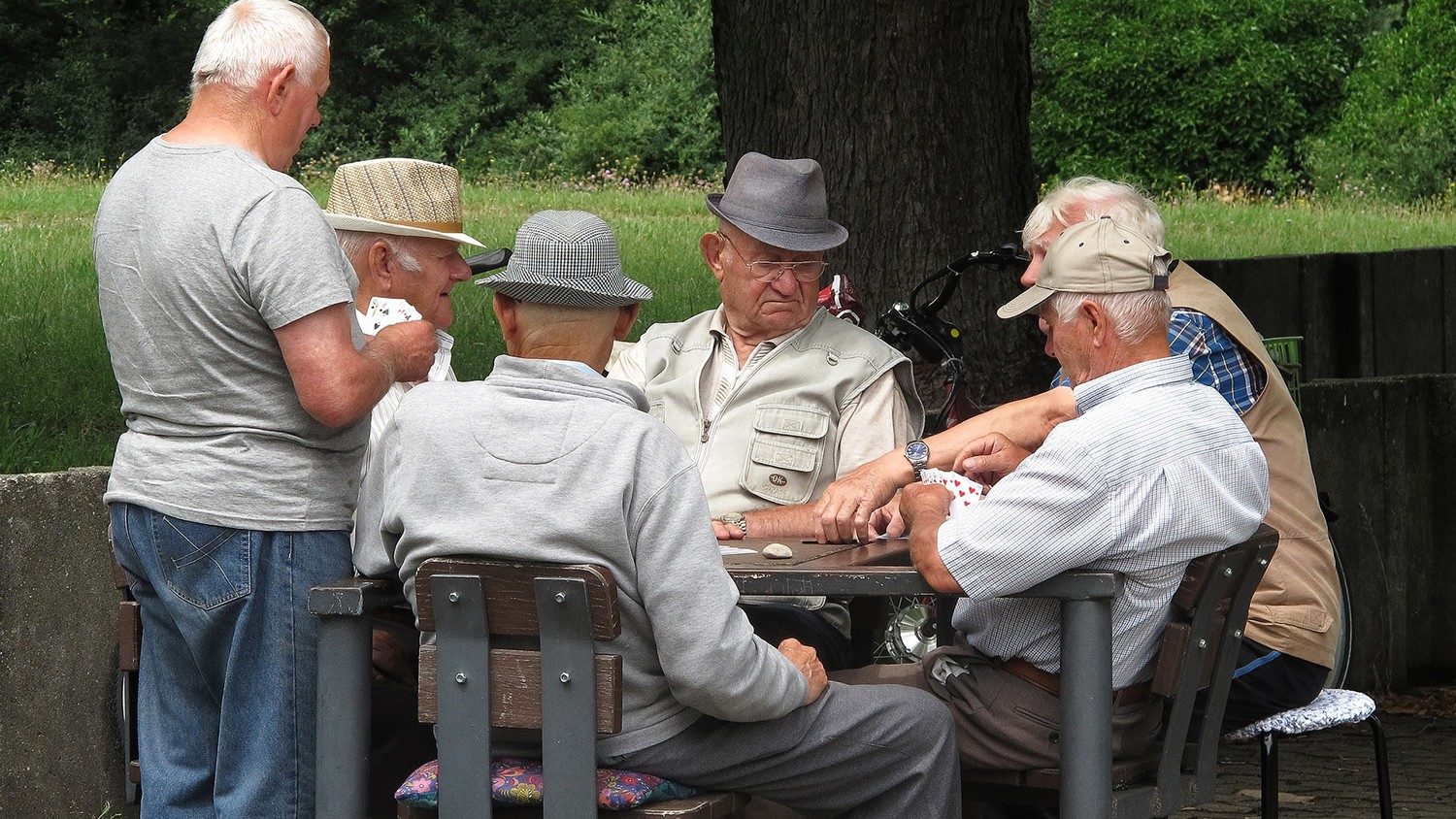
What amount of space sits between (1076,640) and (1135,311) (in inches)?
27.1

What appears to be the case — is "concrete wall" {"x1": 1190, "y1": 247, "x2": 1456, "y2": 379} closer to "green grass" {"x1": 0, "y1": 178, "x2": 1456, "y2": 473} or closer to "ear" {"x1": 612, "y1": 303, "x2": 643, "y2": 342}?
"green grass" {"x1": 0, "y1": 178, "x2": 1456, "y2": 473}

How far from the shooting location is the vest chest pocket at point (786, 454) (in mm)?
4609

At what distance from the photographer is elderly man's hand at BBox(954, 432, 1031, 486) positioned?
4.27m

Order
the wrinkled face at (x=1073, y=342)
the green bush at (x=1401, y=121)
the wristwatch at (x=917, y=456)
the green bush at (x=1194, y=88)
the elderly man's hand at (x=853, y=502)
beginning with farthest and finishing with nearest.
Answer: the green bush at (x=1194, y=88), the green bush at (x=1401, y=121), the wristwatch at (x=917, y=456), the elderly man's hand at (x=853, y=502), the wrinkled face at (x=1073, y=342)

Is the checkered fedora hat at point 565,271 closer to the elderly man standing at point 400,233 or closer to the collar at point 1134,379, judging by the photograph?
the collar at point 1134,379

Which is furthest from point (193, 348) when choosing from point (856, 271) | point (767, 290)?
point (856, 271)

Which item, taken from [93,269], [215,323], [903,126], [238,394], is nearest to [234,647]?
[238,394]

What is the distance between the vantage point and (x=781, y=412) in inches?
183

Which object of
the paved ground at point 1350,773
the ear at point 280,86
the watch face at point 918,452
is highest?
the ear at point 280,86

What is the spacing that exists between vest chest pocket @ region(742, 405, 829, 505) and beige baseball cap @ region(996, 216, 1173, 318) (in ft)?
3.34

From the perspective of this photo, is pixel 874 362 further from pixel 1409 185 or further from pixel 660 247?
pixel 1409 185

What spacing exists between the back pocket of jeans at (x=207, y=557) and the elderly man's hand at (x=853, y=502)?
1255 millimetres

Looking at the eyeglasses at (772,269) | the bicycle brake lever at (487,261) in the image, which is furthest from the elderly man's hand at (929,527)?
the bicycle brake lever at (487,261)

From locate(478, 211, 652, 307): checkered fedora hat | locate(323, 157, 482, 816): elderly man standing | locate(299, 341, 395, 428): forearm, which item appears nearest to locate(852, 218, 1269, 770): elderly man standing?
locate(478, 211, 652, 307): checkered fedora hat
